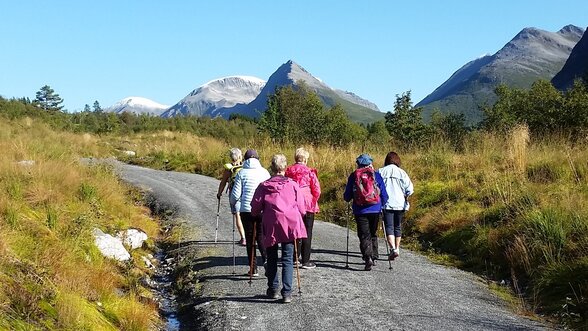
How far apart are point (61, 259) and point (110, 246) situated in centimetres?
221

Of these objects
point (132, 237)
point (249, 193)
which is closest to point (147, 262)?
point (132, 237)

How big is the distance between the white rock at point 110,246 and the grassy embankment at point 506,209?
234 inches

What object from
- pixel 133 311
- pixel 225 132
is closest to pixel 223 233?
pixel 133 311

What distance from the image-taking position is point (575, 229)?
834 cm

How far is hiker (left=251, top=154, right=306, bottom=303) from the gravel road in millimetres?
311

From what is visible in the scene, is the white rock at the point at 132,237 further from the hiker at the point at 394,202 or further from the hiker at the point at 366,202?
the hiker at the point at 394,202

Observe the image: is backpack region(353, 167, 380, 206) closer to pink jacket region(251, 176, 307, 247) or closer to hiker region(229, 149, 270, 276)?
hiker region(229, 149, 270, 276)

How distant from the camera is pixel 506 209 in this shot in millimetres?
10297

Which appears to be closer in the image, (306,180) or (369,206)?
(306,180)

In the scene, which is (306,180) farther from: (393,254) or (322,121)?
(322,121)

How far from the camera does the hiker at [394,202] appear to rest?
9.43 meters

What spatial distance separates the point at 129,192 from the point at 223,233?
605 centimetres

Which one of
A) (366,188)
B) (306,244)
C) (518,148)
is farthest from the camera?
(518,148)

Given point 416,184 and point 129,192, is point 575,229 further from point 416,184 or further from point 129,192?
point 129,192
